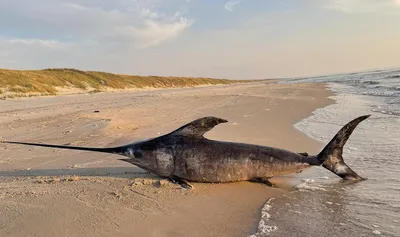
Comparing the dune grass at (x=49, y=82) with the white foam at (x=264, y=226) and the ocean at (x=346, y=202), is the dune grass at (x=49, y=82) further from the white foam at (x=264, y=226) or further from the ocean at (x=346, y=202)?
the white foam at (x=264, y=226)

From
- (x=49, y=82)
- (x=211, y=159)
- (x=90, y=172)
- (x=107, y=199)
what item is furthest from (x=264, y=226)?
(x=49, y=82)

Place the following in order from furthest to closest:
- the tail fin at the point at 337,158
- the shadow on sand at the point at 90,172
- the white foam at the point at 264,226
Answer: the shadow on sand at the point at 90,172 < the tail fin at the point at 337,158 < the white foam at the point at 264,226

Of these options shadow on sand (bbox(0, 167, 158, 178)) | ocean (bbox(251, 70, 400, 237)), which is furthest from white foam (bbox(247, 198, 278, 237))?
shadow on sand (bbox(0, 167, 158, 178))

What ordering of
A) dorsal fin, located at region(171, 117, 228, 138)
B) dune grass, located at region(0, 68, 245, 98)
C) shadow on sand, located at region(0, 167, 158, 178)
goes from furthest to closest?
dune grass, located at region(0, 68, 245, 98) → shadow on sand, located at region(0, 167, 158, 178) → dorsal fin, located at region(171, 117, 228, 138)

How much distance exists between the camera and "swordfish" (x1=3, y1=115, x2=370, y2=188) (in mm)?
4926

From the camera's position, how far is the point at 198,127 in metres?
4.98

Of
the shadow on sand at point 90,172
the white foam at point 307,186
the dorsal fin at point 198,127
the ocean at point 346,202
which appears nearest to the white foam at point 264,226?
the ocean at point 346,202

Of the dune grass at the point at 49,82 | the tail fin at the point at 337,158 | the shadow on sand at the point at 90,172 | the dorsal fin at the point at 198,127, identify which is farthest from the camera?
the dune grass at the point at 49,82

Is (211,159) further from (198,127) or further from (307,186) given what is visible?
(307,186)

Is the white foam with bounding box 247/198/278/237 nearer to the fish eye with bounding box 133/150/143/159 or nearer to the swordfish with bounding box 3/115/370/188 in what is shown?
the swordfish with bounding box 3/115/370/188

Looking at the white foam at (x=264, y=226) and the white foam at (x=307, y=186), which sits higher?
the white foam at (x=307, y=186)

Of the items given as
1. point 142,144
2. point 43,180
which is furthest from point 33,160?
point 142,144

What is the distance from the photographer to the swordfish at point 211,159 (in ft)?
16.2

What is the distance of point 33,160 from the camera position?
629 centimetres
